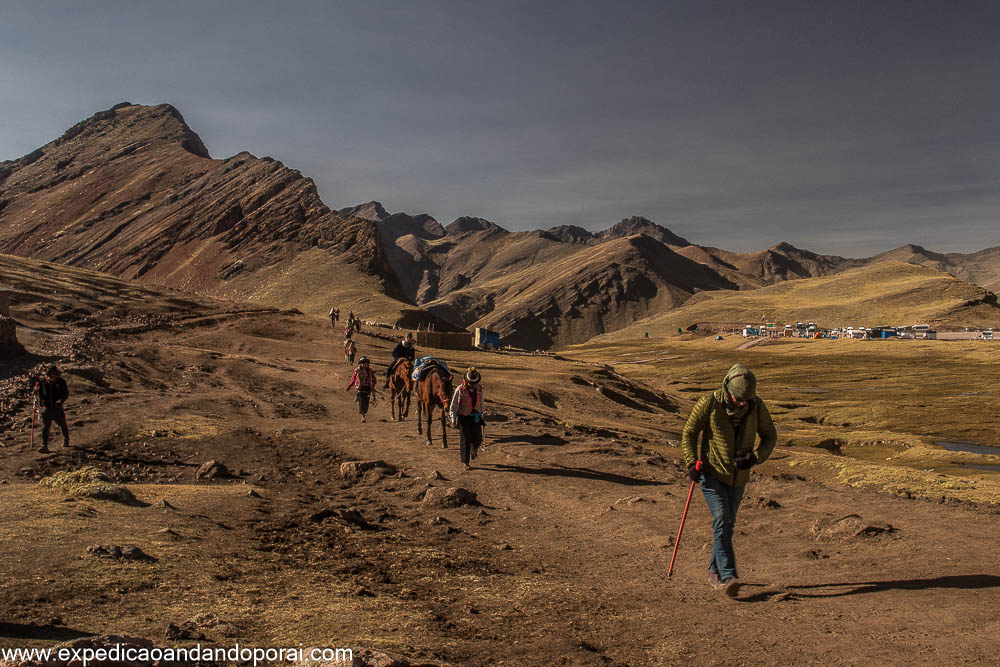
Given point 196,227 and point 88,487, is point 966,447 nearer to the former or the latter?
point 88,487

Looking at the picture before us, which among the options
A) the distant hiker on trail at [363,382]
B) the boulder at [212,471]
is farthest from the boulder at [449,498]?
the distant hiker on trail at [363,382]

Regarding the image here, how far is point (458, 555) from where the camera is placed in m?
9.41

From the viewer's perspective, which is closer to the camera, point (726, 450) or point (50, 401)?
point (726, 450)

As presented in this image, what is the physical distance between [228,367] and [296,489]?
815 inches

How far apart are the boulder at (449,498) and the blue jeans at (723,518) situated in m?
5.71

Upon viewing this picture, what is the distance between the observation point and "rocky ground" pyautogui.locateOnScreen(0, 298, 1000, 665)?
6070 millimetres

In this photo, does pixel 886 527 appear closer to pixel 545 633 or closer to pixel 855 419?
pixel 545 633

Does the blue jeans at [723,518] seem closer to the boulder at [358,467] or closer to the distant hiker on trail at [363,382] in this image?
the boulder at [358,467]

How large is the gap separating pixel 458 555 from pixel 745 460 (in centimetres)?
436

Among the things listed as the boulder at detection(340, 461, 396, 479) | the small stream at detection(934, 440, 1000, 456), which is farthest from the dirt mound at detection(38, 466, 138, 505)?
the small stream at detection(934, 440, 1000, 456)

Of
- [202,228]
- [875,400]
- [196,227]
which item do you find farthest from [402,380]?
[196,227]

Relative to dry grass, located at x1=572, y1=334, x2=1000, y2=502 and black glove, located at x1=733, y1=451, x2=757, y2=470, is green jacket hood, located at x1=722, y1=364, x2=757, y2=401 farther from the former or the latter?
dry grass, located at x1=572, y1=334, x2=1000, y2=502

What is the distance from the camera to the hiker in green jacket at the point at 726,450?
759 centimetres

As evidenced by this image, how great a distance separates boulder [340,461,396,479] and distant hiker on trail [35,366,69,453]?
281 inches
